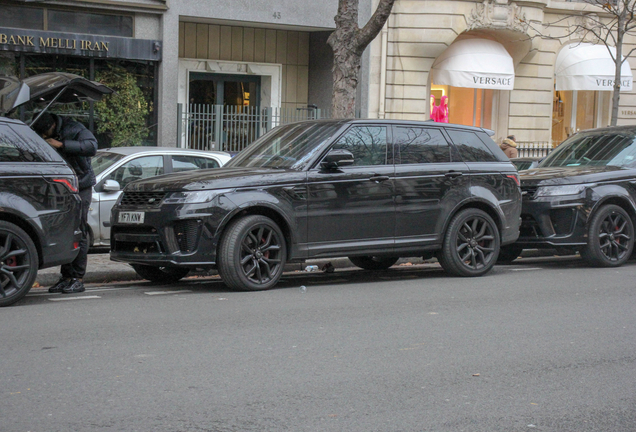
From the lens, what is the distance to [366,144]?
30.5 ft

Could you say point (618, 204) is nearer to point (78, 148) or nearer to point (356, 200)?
point (356, 200)

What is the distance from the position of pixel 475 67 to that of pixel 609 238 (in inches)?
442

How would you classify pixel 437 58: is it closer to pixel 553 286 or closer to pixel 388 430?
pixel 553 286

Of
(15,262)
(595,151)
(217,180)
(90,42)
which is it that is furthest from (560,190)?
(90,42)

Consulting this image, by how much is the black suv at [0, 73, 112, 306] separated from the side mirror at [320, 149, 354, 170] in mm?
2521

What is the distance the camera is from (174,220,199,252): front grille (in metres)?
8.12

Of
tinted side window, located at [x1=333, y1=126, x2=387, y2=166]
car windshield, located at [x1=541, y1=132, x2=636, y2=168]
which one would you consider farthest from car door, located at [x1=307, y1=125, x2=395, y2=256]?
car windshield, located at [x1=541, y1=132, x2=636, y2=168]

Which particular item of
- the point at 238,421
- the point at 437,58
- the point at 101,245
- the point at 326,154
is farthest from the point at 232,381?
the point at 437,58

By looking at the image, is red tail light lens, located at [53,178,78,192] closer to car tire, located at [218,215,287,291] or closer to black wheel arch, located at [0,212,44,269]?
black wheel arch, located at [0,212,44,269]

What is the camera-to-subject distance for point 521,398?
4.94 metres

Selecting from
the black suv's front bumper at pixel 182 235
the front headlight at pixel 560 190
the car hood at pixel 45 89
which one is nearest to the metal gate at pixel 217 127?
the front headlight at pixel 560 190

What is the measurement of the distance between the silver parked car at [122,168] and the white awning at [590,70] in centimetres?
1387

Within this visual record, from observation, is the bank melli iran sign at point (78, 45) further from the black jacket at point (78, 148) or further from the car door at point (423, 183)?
the car door at point (423, 183)

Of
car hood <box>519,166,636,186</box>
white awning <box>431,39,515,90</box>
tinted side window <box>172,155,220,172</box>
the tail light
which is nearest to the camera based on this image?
the tail light
